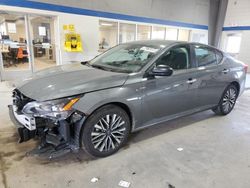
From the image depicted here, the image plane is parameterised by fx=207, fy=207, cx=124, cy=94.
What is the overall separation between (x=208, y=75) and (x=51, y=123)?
96.4 inches

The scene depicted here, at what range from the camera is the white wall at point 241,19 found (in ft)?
34.5

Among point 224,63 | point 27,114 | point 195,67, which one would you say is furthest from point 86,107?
point 224,63

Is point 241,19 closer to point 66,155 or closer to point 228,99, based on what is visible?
point 228,99

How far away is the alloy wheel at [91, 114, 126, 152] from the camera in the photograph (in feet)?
7.54

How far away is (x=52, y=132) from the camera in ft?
7.19

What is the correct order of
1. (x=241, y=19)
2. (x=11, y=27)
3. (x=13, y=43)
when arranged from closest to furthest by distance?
(x=11, y=27) < (x=13, y=43) < (x=241, y=19)

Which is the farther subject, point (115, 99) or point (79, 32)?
point (79, 32)

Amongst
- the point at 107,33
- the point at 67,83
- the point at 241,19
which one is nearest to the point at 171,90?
the point at 67,83

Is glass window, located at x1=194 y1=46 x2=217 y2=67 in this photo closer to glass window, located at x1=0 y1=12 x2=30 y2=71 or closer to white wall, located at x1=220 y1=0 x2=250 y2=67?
glass window, located at x1=0 y1=12 x2=30 y2=71

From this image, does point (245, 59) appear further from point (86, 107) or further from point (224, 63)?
point (86, 107)

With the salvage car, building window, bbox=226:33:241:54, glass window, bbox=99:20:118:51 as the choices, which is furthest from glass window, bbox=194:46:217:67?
building window, bbox=226:33:241:54

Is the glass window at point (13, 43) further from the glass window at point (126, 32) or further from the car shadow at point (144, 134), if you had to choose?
the car shadow at point (144, 134)

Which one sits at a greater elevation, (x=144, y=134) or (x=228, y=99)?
(x=228, y=99)

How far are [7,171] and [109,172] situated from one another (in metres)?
1.06
